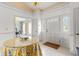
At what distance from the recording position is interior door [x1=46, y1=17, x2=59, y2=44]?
1.31 meters

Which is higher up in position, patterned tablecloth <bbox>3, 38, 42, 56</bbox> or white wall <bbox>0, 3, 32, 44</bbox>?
white wall <bbox>0, 3, 32, 44</bbox>

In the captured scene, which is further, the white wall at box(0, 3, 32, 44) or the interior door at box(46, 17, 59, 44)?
the interior door at box(46, 17, 59, 44)

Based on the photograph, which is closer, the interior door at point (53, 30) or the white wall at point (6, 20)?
the white wall at point (6, 20)

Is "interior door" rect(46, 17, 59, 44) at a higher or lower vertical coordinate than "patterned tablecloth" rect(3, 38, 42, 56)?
higher

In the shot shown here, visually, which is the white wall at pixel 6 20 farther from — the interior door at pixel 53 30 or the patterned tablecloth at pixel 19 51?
the interior door at pixel 53 30

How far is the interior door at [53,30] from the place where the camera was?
51.4 inches

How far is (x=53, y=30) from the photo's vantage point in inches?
52.4

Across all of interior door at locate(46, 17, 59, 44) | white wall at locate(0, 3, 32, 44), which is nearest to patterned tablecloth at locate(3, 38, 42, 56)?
white wall at locate(0, 3, 32, 44)

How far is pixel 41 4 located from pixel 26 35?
537 mm

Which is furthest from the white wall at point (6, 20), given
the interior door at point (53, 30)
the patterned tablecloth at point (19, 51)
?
the interior door at point (53, 30)

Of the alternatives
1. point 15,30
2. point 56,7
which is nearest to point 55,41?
A: point 56,7

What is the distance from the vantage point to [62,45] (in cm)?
138

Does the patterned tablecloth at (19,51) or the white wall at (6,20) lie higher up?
the white wall at (6,20)

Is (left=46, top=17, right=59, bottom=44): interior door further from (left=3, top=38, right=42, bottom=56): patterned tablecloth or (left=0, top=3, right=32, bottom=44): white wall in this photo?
(left=0, top=3, right=32, bottom=44): white wall
